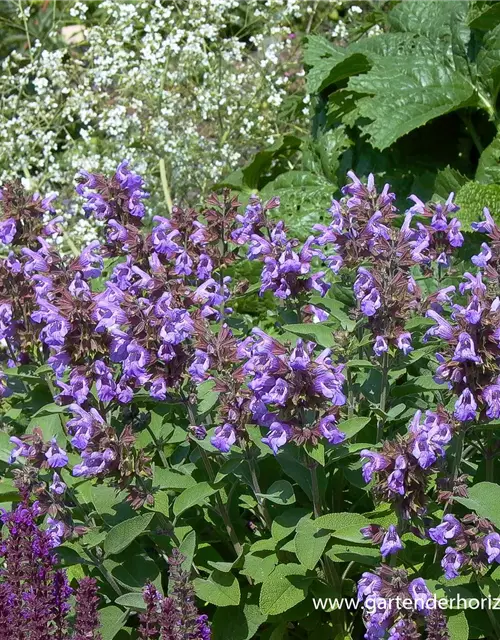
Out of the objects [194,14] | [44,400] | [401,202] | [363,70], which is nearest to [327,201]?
[401,202]

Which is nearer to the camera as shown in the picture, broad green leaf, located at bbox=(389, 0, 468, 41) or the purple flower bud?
the purple flower bud

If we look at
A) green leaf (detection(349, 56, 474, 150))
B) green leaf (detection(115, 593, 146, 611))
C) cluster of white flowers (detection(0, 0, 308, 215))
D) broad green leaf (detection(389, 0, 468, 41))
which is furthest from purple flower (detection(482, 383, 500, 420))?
cluster of white flowers (detection(0, 0, 308, 215))

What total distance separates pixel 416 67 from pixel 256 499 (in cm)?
286

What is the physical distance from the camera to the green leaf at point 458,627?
2321 mm

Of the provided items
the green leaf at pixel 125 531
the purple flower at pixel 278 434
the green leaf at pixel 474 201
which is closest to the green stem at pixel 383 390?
the purple flower at pixel 278 434

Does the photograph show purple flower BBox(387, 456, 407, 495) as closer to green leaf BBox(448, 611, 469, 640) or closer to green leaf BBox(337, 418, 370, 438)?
green leaf BBox(337, 418, 370, 438)

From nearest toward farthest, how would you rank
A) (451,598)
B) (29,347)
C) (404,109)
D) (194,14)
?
1. (451,598)
2. (29,347)
3. (404,109)
4. (194,14)

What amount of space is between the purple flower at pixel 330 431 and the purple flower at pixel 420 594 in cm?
38

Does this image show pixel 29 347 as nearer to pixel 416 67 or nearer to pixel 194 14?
pixel 416 67

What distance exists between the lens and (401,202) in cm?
497

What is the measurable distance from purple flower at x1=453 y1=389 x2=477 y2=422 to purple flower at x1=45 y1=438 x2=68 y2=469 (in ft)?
3.39

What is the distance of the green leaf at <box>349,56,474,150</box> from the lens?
4.59m

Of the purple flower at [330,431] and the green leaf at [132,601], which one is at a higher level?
the purple flower at [330,431]

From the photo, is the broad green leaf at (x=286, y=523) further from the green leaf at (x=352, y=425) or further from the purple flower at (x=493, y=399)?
the purple flower at (x=493, y=399)
